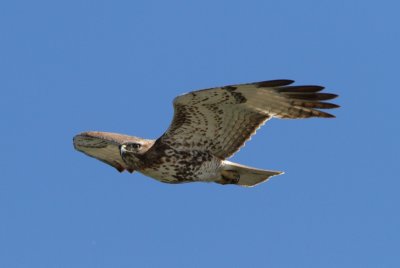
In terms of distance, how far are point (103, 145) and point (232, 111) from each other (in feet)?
8.17

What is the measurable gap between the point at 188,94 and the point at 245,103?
0.84 metres

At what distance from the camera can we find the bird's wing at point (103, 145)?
11883 millimetres

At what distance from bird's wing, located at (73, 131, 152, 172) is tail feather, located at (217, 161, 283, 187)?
1.35 meters

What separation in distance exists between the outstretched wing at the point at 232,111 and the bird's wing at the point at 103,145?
1015 mm

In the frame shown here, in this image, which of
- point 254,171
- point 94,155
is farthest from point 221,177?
point 94,155

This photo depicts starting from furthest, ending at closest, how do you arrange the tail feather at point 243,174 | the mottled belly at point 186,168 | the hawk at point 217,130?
the tail feather at point 243,174, the mottled belly at point 186,168, the hawk at point 217,130

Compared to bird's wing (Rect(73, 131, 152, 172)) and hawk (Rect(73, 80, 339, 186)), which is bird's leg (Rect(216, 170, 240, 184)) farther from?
bird's wing (Rect(73, 131, 152, 172))

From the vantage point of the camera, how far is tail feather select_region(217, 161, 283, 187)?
Result: 1093 centimetres

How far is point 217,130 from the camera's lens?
10.8 meters

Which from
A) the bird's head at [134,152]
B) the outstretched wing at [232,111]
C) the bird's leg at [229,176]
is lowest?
the bird's leg at [229,176]

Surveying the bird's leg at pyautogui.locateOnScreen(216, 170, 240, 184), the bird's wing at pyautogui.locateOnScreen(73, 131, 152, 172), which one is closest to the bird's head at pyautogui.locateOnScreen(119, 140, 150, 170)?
the bird's wing at pyautogui.locateOnScreen(73, 131, 152, 172)

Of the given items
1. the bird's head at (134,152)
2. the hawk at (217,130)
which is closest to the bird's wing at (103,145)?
the bird's head at (134,152)

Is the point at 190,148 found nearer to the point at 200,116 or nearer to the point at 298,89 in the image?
the point at 200,116

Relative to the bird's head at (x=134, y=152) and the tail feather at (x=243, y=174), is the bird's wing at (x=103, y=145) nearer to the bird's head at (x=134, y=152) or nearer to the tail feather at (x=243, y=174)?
the bird's head at (x=134, y=152)
